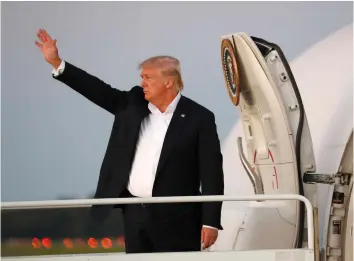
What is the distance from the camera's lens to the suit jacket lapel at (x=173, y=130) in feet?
12.9

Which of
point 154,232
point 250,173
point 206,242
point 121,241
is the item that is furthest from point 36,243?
point 250,173

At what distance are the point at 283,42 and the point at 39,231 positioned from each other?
1.51 m

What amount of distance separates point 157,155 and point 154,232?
1.21 ft

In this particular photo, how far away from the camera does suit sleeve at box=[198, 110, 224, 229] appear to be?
12.8ft

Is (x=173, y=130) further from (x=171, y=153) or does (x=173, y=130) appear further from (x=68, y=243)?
(x=68, y=243)

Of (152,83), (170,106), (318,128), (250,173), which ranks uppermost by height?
(152,83)

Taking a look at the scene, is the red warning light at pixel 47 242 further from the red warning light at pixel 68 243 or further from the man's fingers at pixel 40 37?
the man's fingers at pixel 40 37

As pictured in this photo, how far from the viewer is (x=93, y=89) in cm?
404

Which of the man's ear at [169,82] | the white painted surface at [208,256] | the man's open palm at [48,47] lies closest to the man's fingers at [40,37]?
the man's open palm at [48,47]

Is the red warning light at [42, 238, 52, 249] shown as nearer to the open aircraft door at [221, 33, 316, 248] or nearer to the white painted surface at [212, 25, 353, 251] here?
the white painted surface at [212, 25, 353, 251]

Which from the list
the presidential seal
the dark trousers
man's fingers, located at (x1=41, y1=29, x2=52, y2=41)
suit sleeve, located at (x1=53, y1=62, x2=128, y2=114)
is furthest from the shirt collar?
man's fingers, located at (x1=41, y1=29, x2=52, y2=41)

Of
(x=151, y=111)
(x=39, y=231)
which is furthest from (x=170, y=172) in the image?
(x=39, y=231)

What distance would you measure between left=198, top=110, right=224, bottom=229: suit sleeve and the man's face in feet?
0.85

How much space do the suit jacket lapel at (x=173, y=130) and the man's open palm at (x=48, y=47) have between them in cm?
62
